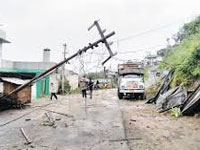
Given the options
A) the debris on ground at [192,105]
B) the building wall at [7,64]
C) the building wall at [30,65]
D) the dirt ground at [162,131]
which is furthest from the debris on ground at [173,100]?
the building wall at [7,64]

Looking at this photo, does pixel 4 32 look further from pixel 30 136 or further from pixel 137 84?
pixel 30 136

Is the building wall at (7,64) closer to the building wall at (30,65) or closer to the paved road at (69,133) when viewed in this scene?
the building wall at (30,65)

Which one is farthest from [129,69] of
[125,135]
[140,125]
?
[125,135]

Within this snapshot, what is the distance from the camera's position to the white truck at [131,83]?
23.8m

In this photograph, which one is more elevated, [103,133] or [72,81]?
[72,81]

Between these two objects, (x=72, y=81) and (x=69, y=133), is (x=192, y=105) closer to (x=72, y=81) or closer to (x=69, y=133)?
(x=69, y=133)

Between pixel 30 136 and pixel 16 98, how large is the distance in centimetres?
887

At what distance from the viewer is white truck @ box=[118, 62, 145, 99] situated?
78.0ft

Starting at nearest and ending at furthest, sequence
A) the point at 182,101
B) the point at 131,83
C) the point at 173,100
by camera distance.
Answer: the point at 182,101 → the point at 173,100 → the point at 131,83

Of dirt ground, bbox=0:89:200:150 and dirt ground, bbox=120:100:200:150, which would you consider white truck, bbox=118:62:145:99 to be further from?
dirt ground, bbox=0:89:200:150

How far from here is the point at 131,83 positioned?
23953mm

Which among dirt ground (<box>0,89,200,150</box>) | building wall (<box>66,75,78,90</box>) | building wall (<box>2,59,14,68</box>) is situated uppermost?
building wall (<box>2,59,14,68</box>)

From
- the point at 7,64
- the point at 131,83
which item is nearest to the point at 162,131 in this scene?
the point at 131,83

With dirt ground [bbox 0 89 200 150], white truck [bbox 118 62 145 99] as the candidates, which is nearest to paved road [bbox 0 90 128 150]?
dirt ground [bbox 0 89 200 150]
